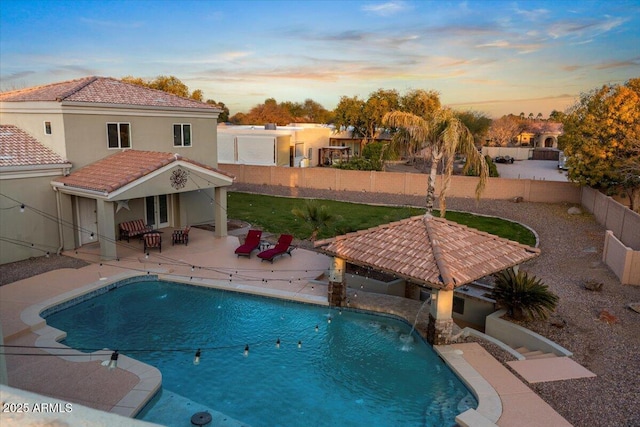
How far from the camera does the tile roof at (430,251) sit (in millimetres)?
12461

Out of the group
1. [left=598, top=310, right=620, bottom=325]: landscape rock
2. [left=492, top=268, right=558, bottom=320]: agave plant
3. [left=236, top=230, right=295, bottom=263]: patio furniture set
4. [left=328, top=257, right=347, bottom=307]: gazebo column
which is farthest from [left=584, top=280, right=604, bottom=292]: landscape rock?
[left=236, top=230, right=295, bottom=263]: patio furniture set

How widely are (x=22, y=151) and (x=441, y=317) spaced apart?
18.6 metres

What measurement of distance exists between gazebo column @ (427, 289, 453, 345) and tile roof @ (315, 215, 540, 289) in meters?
0.74

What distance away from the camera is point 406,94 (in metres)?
55.0

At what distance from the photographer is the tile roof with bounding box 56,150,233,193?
19.1 meters

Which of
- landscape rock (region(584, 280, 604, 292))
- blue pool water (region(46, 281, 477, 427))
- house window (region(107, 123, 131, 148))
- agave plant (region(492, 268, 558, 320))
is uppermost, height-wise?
house window (region(107, 123, 131, 148))

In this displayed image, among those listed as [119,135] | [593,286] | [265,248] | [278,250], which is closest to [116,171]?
[119,135]

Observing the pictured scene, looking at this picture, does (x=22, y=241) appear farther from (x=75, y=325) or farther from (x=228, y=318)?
(x=228, y=318)

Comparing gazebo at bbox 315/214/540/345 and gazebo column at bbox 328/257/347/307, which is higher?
gazebo at bbox 315/214/540/345

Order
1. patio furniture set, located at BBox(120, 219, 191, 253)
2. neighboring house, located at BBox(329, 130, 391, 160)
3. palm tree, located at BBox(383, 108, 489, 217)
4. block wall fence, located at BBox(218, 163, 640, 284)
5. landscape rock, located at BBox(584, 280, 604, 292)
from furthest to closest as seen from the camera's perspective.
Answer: neighboring house, located at BBox(329, 130, 391, 160) < patio furniture set, located at BBox(120, 219, 191, 253) < palm tree, located at BBox(383, 108, 489, 217) < block wall fence, located at BBox(218, 163, 640, 284) < landscape rock, located at BBox(584, 280, 604, 292)

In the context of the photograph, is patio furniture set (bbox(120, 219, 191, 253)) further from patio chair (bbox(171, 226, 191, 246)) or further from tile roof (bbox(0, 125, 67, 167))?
tile roof (bbox(0, 125, 67, 167))

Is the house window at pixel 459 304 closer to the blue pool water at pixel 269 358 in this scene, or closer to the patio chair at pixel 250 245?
the blue pool water at pixel 269 358

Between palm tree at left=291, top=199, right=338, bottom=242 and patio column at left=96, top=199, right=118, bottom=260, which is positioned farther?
palm tree at left=291, top=199, right=338, bottom=242

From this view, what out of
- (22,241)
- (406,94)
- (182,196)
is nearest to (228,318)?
(22,241)
